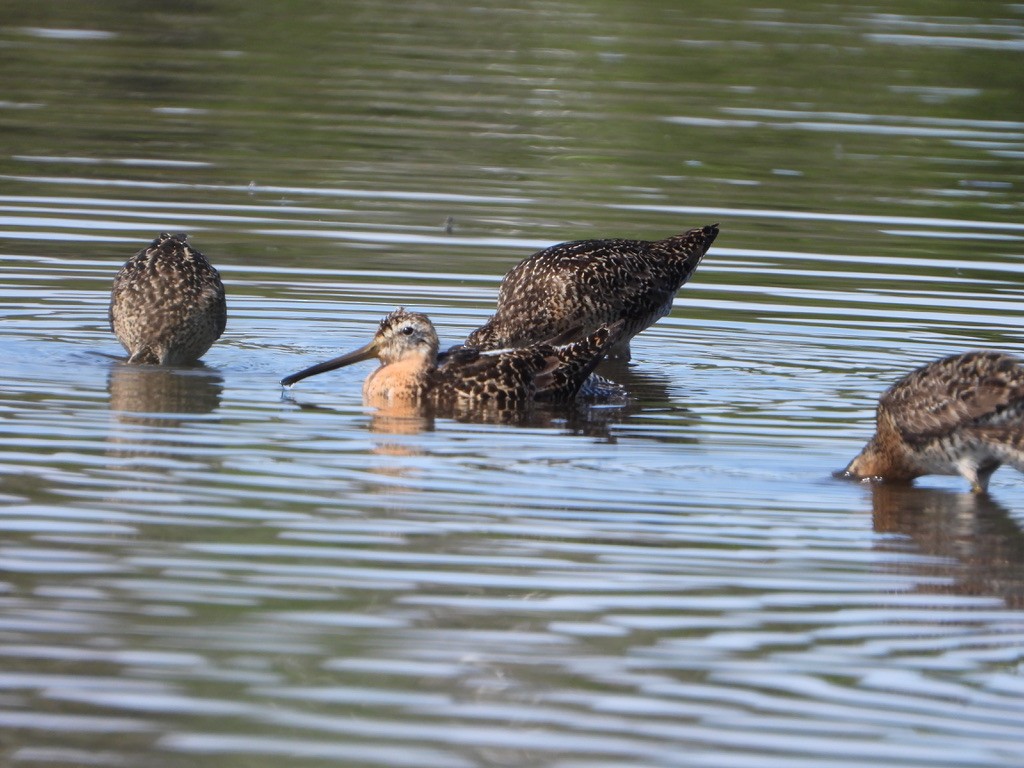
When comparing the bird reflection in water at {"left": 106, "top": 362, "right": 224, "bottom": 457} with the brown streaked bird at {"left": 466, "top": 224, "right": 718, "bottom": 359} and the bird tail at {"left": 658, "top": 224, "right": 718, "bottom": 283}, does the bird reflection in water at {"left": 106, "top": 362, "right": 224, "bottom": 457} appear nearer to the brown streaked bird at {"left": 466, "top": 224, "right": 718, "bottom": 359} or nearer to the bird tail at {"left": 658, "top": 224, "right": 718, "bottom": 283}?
the brown streaked bird at {"left": 466, "top": 224, "right": 718, "bottom": 359}

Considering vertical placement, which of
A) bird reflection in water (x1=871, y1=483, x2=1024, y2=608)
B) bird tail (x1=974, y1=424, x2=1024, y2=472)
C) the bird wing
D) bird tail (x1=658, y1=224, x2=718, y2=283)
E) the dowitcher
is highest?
bird tail (x1=658, y1=224, x2=718, y2=283)

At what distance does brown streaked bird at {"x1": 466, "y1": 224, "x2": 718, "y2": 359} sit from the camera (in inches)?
549

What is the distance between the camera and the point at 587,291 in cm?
1430

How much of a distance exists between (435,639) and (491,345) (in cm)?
642

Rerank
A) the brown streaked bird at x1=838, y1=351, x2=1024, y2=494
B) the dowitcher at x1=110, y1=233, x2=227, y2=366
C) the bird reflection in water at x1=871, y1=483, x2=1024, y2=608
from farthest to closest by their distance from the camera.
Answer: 1. the dowitcher at x1=110, y1=233, x2=227, y2=366
2. the brown streaked bird at x1=838, y1=351, x2=1024, y2=494
3. the bird reflection in water at x1=871, y1=483, x2=1024, y2=608

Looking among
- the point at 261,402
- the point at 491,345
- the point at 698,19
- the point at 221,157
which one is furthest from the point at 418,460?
the point at 698,19

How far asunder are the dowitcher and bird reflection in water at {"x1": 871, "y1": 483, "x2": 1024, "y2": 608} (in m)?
4.48

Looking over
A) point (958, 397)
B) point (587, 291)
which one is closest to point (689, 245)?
point (587, 291)

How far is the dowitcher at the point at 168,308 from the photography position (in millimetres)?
12539

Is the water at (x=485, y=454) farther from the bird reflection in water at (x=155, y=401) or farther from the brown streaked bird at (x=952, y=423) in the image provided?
the brown streaked bird at (x=952, y=423)

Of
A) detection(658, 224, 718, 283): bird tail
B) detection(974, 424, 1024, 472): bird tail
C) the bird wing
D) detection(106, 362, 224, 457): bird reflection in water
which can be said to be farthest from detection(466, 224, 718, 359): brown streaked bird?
detection(974, 424, 1024, 472): bird tail

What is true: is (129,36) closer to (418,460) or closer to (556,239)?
(556,239)

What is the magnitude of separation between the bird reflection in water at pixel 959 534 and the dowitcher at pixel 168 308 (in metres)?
4.48

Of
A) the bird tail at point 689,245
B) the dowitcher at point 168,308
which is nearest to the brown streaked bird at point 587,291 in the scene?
the bird tail at point 689,245
